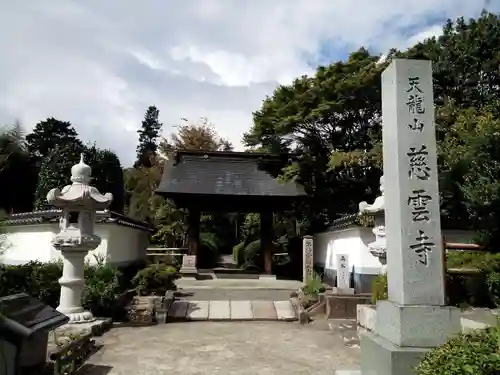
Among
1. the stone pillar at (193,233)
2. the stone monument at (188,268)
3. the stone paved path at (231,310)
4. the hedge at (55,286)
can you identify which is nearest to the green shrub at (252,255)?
the stone pillar at (193,233)

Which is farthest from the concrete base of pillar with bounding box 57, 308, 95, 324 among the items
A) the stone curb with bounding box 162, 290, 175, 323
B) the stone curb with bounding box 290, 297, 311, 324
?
the stone curb with bounding box 290, 297, 311, 324

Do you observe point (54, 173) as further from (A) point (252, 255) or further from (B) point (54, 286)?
(A) point (252, 255)

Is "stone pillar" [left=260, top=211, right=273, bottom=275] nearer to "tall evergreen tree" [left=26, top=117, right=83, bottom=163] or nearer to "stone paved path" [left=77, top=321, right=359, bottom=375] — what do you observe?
"stone paved path" [left=77, top=321, right=359, bottom=375]

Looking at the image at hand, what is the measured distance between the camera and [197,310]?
39.1 feet

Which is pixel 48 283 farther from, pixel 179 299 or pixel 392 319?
pixel 392 319

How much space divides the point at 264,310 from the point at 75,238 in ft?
19.0

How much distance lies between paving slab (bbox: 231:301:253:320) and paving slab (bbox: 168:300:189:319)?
1404mm

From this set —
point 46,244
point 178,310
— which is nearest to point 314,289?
point 178,310

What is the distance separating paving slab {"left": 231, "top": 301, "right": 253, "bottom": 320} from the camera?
1136 cm

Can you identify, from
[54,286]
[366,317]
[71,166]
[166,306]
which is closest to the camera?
[366,317]

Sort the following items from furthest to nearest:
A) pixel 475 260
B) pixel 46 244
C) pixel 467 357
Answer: pixel 46 244 < pixel 475 260 < pixel 467 357

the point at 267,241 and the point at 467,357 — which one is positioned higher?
the point at 267,241

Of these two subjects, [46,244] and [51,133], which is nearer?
[46,244]

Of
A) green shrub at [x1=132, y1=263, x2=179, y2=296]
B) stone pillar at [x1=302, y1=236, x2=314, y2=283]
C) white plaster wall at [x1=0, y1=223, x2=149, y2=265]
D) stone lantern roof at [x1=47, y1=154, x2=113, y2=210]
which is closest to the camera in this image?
stone lantern roof at [x1=47, y1=154, x2=113, y2=210]
